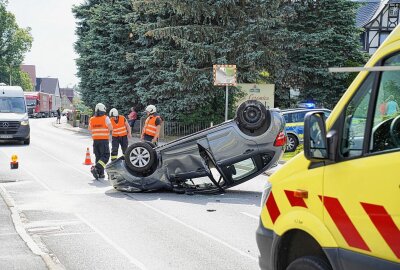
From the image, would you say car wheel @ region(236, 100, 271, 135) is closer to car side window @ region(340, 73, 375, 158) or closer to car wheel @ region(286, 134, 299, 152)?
car side window @ region(340, 73, 375, 158)

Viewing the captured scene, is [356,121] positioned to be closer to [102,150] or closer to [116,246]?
[116,246]

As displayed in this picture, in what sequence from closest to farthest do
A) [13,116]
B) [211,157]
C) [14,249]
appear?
[14,249]
[211,157]
[13,116]

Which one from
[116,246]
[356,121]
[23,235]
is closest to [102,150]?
[23,235]

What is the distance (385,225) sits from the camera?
10.4 feet

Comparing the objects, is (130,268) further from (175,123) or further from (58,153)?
(175,123)

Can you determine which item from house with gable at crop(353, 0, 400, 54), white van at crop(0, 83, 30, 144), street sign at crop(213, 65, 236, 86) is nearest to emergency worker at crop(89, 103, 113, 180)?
street sign at crop(213, 65, 236, 86)

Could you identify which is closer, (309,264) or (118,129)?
(309,264)

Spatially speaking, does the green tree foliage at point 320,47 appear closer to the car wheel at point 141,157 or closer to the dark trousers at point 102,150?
the dark trousers at point 102,150

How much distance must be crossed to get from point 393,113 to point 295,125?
18072mm

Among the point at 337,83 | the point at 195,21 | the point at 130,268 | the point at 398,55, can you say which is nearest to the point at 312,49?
the point at 337,83

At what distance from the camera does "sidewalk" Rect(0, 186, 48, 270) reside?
19.7ft

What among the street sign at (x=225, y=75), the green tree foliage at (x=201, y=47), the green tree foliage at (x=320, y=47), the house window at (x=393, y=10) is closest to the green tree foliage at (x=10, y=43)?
the house window at (x=393, y=10)

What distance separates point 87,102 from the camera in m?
42.3

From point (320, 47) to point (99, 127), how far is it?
64.6 ft
